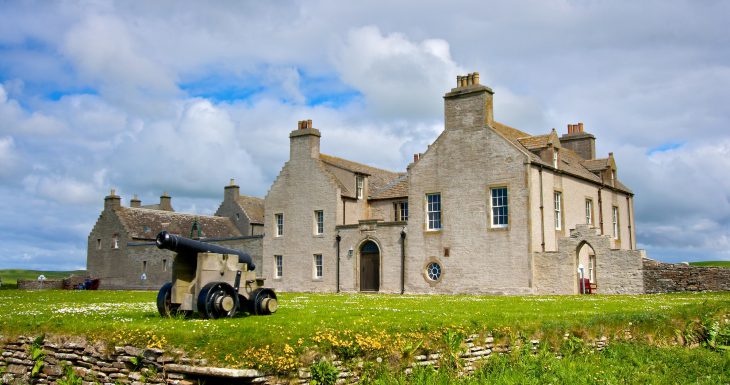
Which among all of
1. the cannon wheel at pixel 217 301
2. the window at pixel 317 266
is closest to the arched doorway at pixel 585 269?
the window at pixel 317 266

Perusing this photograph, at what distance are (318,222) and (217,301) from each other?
25.0 metres

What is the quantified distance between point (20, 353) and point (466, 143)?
24344 millimetres

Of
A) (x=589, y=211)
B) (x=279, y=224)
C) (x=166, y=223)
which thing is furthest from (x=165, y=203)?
(x=589, y=211)

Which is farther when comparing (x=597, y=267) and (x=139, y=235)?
(x=139, y=235)

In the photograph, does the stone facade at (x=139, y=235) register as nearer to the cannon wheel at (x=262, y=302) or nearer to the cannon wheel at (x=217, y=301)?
the cannon wheel at (x=262, y=302)

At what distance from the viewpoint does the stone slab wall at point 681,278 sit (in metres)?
28.3

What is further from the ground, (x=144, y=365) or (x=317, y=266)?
(x=317, y=266)

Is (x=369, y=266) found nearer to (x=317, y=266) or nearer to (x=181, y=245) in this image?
(x=317, y=266)

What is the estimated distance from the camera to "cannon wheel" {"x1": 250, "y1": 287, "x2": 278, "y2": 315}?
15.7 metres

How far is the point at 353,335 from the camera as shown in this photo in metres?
11.9

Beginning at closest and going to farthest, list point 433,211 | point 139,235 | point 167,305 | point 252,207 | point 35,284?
point 167,305 < point 433,211 < point 35,284 < point 139,235 < point 252,207

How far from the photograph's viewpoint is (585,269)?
3409 cm

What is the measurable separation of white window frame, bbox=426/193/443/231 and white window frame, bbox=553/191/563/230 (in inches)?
234

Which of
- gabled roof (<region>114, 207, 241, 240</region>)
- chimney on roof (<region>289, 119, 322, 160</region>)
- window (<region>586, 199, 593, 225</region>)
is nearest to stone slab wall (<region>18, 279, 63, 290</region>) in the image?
gabled roof (<region>114, 207, 241, 240</region>)
